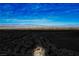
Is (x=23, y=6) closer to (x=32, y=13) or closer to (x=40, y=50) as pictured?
(x=32, y=13)

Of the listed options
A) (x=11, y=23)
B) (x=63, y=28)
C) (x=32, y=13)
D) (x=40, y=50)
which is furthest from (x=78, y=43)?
(x=11, y=23)

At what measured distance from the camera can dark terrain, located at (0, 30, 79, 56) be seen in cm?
131

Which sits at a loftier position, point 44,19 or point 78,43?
point 44,19

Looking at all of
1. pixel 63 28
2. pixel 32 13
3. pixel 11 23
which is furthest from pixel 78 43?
pixel 11 23

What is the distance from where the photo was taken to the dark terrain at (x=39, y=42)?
4.30 ft

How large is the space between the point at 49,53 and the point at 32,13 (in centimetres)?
36

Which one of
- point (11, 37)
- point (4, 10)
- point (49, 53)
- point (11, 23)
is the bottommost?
point (49, 53)

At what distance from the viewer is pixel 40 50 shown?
1.33 meters

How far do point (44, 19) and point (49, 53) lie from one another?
0.92 ft

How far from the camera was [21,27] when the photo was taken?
1.34 metres

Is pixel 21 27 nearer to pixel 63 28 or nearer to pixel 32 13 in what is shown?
pixel 32 13

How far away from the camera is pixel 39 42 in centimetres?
133

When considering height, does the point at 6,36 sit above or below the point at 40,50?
above

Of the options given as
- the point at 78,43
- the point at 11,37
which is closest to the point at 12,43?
the point at 11,37
